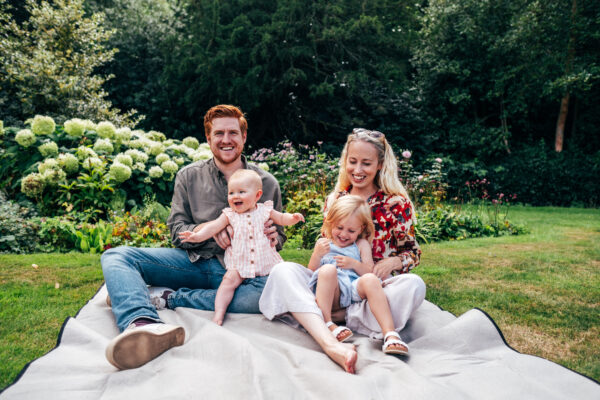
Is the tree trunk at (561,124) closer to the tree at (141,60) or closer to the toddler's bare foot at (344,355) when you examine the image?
the tree at (141,60)

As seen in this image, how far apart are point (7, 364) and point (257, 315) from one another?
1.42 metres

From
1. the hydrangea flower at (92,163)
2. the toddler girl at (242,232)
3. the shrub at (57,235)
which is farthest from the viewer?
the hydrangea flower at (92,163)

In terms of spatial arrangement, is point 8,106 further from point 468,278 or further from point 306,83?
point 468,278

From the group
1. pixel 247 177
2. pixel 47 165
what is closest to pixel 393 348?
pixel 247 177

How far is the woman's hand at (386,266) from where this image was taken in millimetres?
2908

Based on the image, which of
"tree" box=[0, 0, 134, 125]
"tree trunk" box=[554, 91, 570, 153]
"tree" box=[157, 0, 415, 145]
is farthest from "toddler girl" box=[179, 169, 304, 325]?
"tree trunk" box=[554, 91, 570, 153]

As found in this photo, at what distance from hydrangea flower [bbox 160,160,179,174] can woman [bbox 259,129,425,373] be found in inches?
155

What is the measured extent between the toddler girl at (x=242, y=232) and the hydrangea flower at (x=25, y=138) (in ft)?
14.7

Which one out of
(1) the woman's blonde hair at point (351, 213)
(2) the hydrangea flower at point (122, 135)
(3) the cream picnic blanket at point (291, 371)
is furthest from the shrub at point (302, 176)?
(3) the cream picnic blanket at point (291, 371)

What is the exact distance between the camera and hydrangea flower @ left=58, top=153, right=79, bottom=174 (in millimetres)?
6012

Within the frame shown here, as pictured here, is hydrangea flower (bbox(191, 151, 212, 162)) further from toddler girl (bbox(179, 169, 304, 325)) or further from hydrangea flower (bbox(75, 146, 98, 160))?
toddler girl (bbox(179, 169, 304, 325))

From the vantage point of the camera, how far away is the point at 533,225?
835 cm

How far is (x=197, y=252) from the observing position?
10.6 feet

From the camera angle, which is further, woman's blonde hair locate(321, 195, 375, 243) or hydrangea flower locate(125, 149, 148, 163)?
hydrangea flower locate(125, 149, 148, 163)
